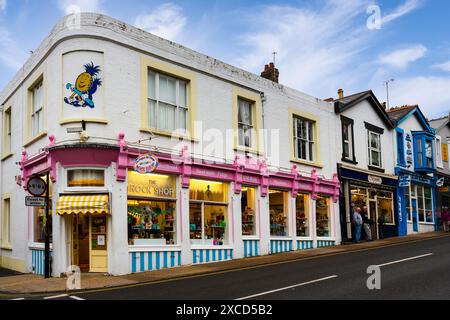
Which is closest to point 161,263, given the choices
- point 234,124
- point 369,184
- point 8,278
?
point 8,278

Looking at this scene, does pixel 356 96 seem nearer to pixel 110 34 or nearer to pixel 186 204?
pixel 186 204

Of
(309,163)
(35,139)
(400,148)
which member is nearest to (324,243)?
(309,163)

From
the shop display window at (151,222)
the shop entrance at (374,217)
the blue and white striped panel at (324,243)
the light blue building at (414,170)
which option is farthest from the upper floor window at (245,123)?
the light blue building at (414,170)

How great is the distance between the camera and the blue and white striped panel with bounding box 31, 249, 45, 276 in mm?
16453

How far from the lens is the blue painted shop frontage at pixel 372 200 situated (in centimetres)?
2522

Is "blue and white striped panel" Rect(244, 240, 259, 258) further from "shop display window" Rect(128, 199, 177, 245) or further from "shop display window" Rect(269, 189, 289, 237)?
"shop display window" Rect(128, 199, 177, 245)

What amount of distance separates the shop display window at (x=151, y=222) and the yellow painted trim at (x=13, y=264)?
5.02 metres

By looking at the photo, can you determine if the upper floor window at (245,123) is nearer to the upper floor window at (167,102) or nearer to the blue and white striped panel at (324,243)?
the upper floor window at (167,102)

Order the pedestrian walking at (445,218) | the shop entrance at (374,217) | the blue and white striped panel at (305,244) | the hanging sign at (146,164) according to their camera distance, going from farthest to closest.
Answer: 1. the pedestrian walking at (445,218)
2. the shop entrance at (374,217)
3. the blue and white striped panel at (305,244)
4. the hanging sign at (146,164)

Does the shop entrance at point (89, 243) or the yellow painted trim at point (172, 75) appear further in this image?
the yellow painted trim at point (172, 75)

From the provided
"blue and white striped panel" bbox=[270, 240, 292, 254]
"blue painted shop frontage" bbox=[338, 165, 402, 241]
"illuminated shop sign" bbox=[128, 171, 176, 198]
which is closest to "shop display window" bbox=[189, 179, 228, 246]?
"illuminated shop sign" bbox=[128, 171, 176, 198]

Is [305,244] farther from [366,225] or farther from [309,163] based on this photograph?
[366,225]

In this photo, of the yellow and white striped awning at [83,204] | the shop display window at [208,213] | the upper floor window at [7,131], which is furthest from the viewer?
the upper floor window at [7,131]

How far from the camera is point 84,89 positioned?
15617mm
